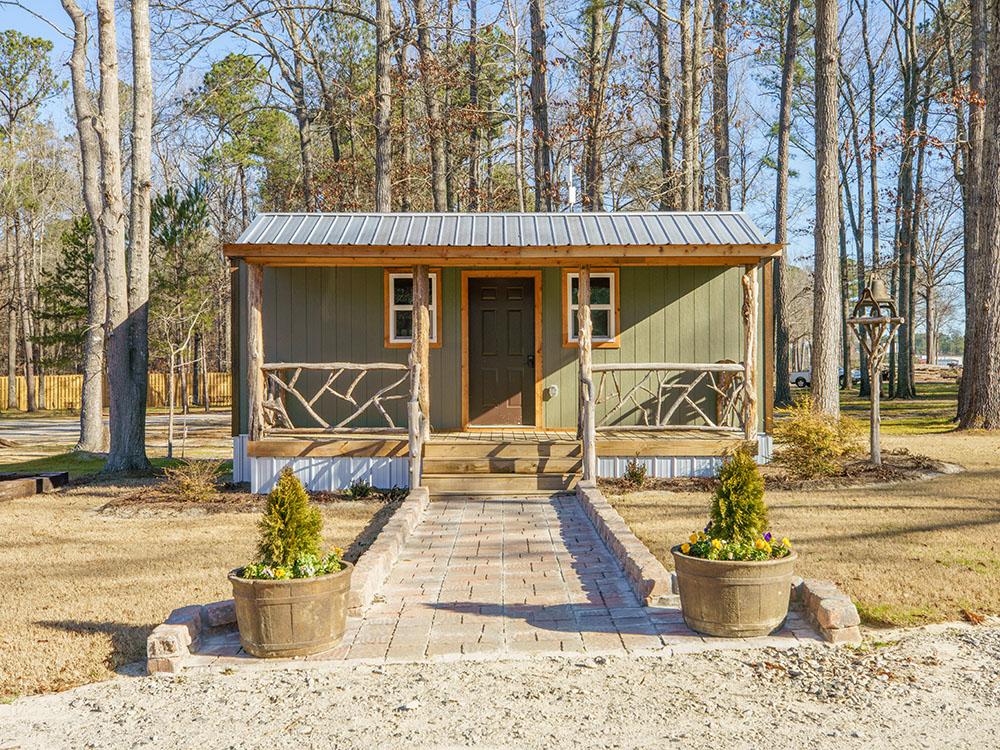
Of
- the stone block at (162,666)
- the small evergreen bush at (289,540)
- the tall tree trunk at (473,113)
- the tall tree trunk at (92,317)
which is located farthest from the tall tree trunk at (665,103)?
the stone block at (162,666)

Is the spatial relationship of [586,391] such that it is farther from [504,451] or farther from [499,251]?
[499,251]

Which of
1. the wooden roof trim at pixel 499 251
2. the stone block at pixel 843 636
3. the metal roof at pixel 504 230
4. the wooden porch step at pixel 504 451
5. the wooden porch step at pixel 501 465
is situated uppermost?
the metal roof at pixel 504 230

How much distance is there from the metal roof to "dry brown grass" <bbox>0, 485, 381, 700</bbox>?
332 cm

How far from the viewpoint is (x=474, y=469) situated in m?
9.55

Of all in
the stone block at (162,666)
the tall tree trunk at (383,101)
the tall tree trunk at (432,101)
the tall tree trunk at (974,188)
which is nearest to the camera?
the stone block at (162,666)

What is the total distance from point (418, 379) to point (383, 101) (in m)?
9.66

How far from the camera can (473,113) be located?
21.4m

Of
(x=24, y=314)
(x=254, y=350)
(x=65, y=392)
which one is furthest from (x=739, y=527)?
(x=65, y=392)

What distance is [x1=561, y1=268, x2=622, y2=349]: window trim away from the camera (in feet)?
36.9

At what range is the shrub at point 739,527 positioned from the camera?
4.62m

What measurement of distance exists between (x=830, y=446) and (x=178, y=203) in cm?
2015

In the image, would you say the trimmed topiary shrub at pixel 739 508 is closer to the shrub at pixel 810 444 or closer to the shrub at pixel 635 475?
the shrub at pixel 635 475

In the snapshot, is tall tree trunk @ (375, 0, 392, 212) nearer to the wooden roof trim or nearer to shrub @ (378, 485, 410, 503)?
the wooden roof trim

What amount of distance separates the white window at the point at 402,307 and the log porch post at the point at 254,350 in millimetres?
1935
